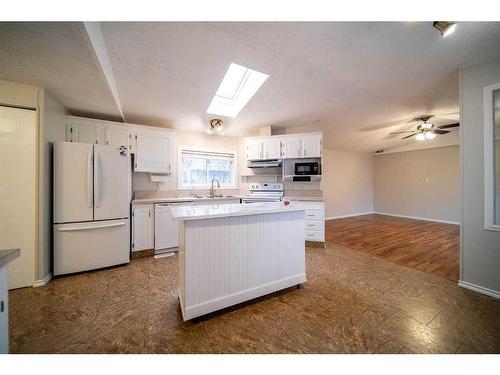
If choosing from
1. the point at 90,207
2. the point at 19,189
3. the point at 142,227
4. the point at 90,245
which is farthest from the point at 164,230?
the point at 19,189

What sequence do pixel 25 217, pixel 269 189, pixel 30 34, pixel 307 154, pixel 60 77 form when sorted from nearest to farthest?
pixel 30 34 → pixel 60 77 → pixel 25 217 → pixel 307 154 → pixel 269 189

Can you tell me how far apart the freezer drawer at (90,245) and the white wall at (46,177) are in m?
0.08

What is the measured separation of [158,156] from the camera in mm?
3543

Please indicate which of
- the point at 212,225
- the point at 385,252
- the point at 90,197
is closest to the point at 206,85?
the point at 212,225

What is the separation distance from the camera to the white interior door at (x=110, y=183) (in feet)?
8.45

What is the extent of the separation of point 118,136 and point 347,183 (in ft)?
22.6

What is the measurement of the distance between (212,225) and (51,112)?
2.71 meters

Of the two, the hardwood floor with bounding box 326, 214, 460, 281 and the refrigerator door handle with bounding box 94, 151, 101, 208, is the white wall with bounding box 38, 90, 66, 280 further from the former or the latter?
the hardwood floor with bounding box 326, 214, 460, 281

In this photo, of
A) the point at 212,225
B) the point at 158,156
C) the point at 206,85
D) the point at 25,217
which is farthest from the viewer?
→ the point at 158,156

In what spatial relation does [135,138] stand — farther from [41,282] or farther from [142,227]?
[41,282]

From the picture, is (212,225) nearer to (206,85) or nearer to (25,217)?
(206,85)

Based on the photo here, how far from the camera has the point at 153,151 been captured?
138 inches

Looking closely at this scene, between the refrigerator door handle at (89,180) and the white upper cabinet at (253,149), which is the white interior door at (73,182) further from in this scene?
the white upper cabinet at (253,149)

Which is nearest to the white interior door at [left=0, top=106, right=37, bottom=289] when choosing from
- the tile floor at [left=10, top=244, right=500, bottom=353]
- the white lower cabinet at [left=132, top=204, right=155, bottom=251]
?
the tile floor at [left=10, top=244, right=500, bottom=353]
